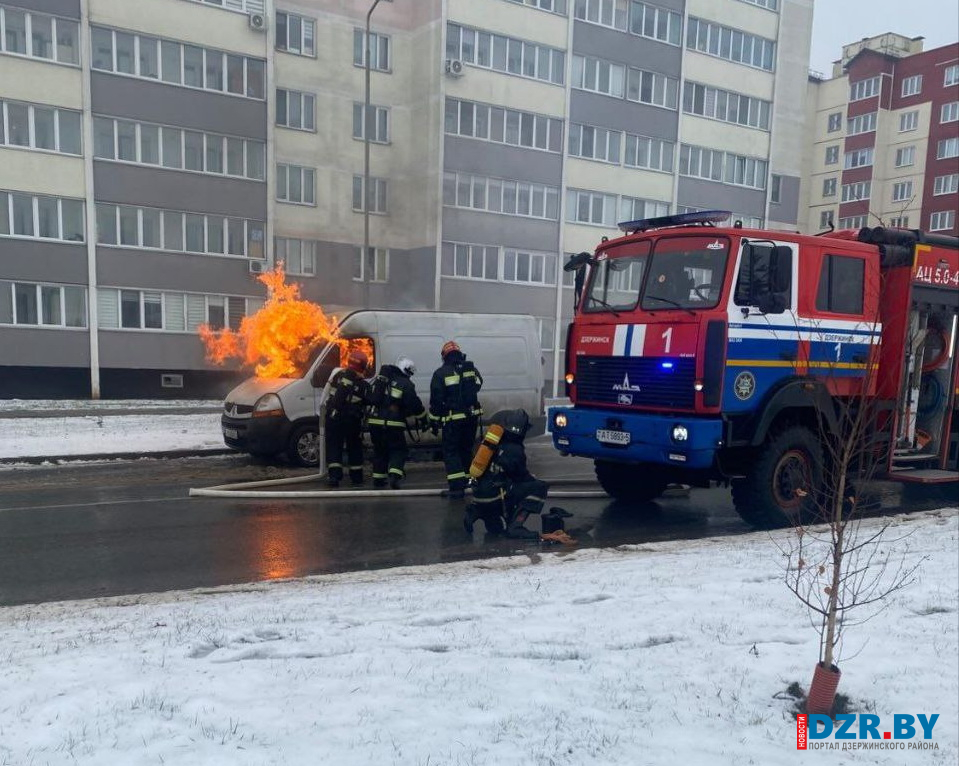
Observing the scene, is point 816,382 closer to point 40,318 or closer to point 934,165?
point 40,318

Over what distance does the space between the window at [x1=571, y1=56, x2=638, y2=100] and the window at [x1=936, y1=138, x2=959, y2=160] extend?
3152cm

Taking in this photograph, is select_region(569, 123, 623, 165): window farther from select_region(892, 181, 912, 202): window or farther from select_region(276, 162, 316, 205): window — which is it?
select_region(892, 181, 912, 202): window

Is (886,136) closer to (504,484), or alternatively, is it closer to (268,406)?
(268,406)

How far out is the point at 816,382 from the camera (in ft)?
26.2

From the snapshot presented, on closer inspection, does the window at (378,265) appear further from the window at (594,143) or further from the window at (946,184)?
the window at (946,184)

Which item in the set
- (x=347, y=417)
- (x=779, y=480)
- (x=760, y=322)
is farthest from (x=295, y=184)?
(x=779, y=480)

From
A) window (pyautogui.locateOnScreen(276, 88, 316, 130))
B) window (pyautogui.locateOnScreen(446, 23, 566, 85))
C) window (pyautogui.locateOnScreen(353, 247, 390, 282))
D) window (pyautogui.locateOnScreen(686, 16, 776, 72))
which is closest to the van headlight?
window (pyautogui.locateOnScreen(353, 247, 390, 282))

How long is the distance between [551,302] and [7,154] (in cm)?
2023

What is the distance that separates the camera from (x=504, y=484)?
768cm

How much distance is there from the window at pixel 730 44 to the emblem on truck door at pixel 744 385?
3127 centimetres

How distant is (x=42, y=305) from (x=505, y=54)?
63.5 ft

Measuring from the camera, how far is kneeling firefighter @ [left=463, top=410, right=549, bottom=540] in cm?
752

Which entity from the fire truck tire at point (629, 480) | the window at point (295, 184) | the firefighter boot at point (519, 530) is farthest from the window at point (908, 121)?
the firefighter boot at point (519, 530)

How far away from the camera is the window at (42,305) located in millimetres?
23688
